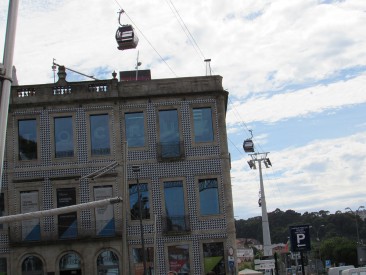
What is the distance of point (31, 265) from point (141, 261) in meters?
6.19

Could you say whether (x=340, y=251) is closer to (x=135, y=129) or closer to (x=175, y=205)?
(x=175, y=205)

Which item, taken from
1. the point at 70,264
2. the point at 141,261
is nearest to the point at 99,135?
the point at 70,264

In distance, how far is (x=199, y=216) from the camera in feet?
119

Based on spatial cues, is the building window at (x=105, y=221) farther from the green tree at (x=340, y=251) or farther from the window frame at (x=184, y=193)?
the green tree at (x=340, y=251)

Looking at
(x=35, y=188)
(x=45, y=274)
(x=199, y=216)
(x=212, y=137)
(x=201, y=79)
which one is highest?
(x=201, y=79)

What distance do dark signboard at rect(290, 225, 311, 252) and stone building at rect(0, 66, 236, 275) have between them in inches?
753

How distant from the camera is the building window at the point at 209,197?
3659 cm

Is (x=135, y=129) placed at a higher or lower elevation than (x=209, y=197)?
higher

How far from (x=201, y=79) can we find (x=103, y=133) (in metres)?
6.67

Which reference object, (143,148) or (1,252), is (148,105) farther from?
(1,252)

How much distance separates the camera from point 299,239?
16.8 meters

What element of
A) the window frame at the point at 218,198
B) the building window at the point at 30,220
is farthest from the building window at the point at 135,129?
the building window at the point at 30,220

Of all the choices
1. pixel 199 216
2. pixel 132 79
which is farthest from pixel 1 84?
pixel 132 79

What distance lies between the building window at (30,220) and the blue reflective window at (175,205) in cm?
744
